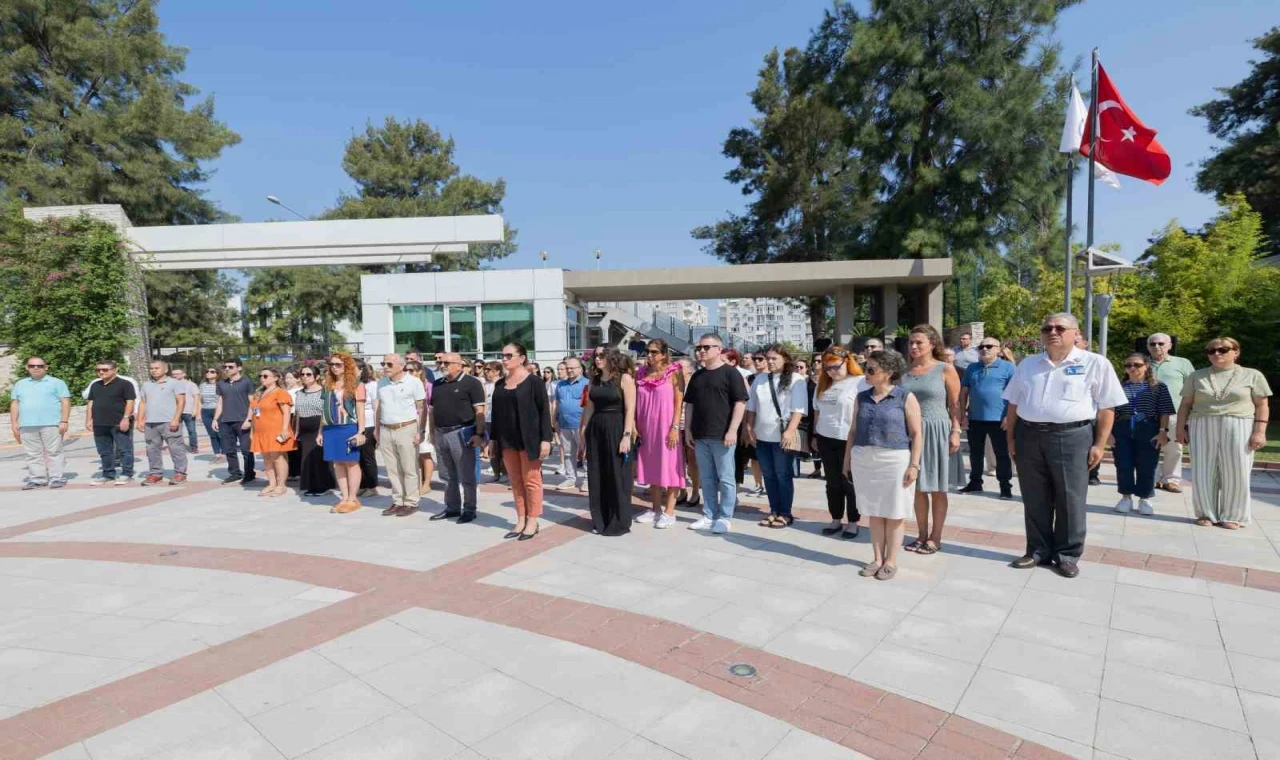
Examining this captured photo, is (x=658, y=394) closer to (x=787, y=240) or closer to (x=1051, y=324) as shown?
(x=1051, y=324)

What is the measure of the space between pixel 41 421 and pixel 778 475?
375 inches

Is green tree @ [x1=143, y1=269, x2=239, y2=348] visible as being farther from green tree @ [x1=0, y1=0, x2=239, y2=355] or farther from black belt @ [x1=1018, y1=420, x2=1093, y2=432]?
black belt @ [x1=1018, y1=420, x2=1093, y2=432]

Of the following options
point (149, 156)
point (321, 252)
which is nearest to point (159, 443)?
point (321, 252)

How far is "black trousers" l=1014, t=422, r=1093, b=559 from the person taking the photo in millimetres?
4727

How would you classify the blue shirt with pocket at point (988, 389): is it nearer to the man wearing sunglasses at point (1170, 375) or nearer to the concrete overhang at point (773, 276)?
the man wearing sunglasses at point (1170, 375)

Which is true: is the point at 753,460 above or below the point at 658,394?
below

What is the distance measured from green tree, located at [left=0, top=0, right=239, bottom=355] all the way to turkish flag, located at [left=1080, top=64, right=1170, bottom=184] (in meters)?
28.8

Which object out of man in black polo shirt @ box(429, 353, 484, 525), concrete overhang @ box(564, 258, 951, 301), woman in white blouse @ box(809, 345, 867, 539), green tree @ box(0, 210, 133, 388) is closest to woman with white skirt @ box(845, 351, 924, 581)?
woman in white blouse @ box(809, 345, 867, 539)

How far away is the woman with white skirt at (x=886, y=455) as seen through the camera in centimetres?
469

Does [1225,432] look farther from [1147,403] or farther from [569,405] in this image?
[569,405]

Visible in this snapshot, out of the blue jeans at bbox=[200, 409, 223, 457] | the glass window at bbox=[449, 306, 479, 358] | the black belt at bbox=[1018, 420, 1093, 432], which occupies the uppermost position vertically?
the glass window at bbox=[449, 306, 479, 358]

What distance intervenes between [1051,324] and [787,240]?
29683 mm

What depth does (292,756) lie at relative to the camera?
2.82 meters

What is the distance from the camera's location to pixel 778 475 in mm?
6340
